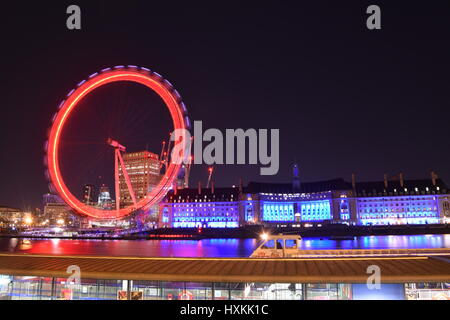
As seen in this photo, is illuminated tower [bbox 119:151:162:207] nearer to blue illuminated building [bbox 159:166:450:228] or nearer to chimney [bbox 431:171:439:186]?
blue illuminated building [bbox 159:166:450:228]

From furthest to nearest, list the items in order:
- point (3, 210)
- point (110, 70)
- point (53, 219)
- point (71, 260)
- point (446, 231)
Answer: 1. point (53, 219)
2. point (3, 210)
3. point (446, 231)
4. point (110, 70)
5. point (71, 260)

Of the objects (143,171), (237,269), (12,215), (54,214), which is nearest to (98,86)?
(237,269)

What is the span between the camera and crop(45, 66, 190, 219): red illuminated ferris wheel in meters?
38.8

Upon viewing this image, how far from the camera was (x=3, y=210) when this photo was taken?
165125 mm

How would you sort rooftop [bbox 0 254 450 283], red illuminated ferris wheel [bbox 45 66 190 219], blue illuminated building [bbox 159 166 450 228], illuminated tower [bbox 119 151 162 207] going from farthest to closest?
illuminated tower [bbox 119 151 162 207], blue illuminated building [bbox 159 166 450 228], red illuminated ferris wheel [bbox 45 66 190 219], rooftop [bbox 0 254 450 283]

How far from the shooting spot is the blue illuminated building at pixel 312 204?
96.5 meters

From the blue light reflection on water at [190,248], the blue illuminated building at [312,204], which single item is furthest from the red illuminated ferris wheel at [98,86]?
the blue illuminated building at [312,204]

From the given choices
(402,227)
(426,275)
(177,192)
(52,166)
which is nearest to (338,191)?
(402,227)

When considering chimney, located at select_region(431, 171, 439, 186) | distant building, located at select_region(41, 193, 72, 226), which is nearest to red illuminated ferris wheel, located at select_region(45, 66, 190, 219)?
chimney, located at select_region(431, 171, 439, 186)

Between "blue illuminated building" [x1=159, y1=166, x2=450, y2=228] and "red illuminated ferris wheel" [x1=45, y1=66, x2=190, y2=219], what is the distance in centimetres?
6366

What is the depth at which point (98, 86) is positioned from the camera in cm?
4147

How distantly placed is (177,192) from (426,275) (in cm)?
10792

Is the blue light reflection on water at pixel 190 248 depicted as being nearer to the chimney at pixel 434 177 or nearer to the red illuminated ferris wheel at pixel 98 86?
the red illuminated ferris wheel at pixel 98 86
